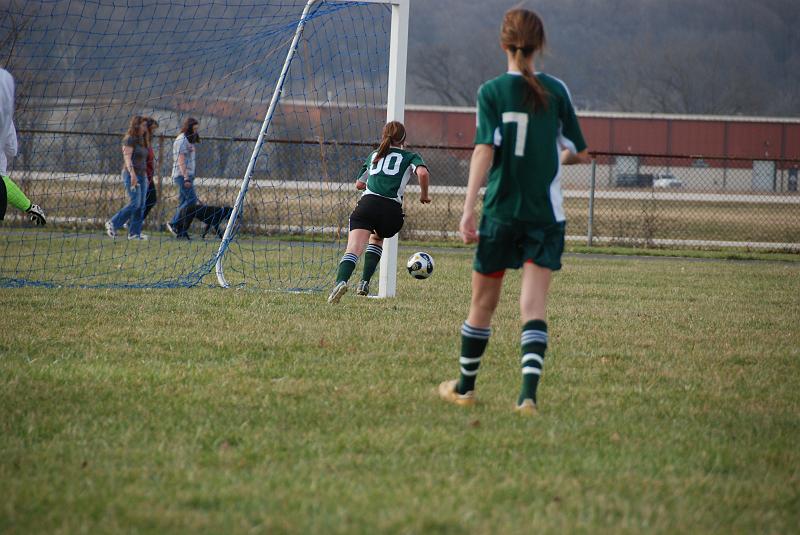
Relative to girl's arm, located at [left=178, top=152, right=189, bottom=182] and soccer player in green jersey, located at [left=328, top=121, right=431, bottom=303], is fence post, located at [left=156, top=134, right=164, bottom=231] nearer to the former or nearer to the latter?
girl's arm, located at [left=178, top=152, right=189, bottom=182]

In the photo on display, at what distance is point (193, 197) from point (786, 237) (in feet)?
37.3

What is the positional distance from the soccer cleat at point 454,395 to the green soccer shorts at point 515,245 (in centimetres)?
68

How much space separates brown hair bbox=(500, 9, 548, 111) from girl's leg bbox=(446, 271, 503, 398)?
0.92 metres

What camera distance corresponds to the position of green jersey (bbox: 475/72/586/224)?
4812 millimetres

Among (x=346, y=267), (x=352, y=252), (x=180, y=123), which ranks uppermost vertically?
(x=180, y=123)

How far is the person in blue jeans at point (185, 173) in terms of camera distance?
14.0 m

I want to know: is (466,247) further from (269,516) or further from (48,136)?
(269,516)

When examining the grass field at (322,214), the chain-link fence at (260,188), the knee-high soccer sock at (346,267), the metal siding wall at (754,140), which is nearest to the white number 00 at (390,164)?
the knee-high soccer sock at (346,267)

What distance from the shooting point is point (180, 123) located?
50.8ft

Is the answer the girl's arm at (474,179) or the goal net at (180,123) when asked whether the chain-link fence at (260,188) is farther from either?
the girl's arm at (474,179)

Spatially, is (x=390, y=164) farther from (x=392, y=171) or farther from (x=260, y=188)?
(x=260, y=188)

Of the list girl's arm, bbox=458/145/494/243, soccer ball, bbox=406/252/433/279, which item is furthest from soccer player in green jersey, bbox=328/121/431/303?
girl's arm, bbox=458/145/494/243

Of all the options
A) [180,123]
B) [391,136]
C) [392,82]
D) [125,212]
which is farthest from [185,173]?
[391,136]

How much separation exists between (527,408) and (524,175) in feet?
3.84
